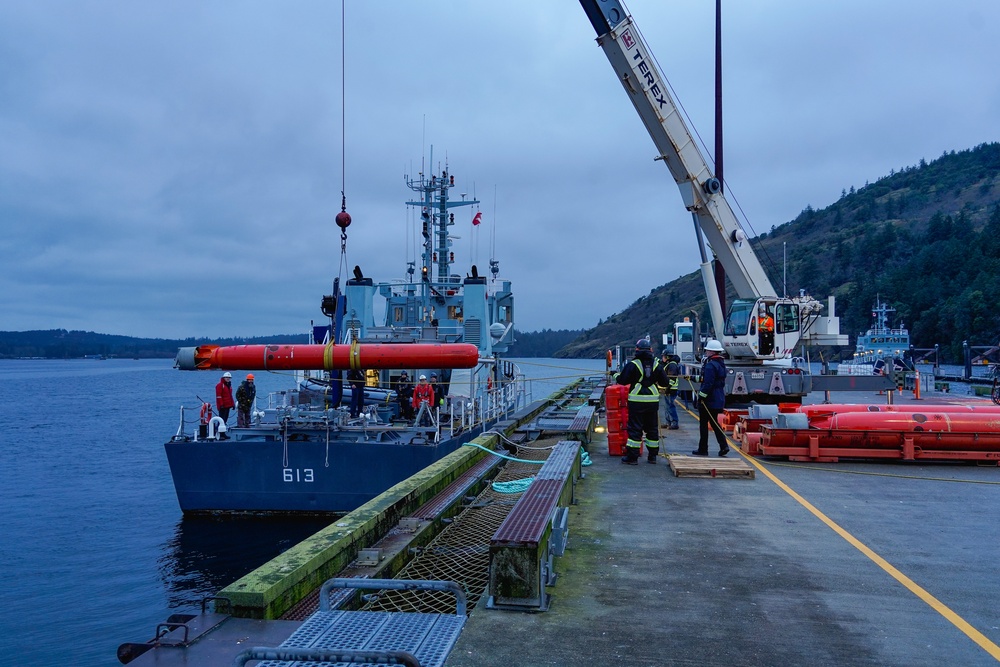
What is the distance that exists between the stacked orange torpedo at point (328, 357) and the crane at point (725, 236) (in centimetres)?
1092

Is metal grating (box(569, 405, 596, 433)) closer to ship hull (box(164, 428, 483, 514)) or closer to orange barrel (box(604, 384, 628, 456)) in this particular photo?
orange barrel (box(604, 384, 628, 456))

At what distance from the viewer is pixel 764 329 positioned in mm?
17438

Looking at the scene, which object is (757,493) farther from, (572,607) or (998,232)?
(998,232)

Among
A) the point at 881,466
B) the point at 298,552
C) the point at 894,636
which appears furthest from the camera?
the point at 881,466

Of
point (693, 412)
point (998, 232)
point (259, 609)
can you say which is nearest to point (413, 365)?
point (259, 609)

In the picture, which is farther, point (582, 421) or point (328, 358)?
point (582, 421)

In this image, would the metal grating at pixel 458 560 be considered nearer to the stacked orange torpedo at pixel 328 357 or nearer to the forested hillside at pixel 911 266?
the stacked orange torpedo at pixel 328 357

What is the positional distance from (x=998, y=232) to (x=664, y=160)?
11129cm

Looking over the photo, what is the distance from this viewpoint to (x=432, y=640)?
4.08 m

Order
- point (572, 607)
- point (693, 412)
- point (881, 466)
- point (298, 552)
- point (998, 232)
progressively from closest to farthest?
point (572, 607)
point (298, 552)
point (881, 466)
point (693, 412)
point (998, 232)

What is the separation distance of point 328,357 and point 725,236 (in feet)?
42.8

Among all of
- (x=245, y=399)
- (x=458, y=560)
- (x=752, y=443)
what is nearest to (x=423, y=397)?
(x=245, y=399)

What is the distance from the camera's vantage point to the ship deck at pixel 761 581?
4.12 m

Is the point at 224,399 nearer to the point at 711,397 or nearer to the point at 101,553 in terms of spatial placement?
the point at 101,553
